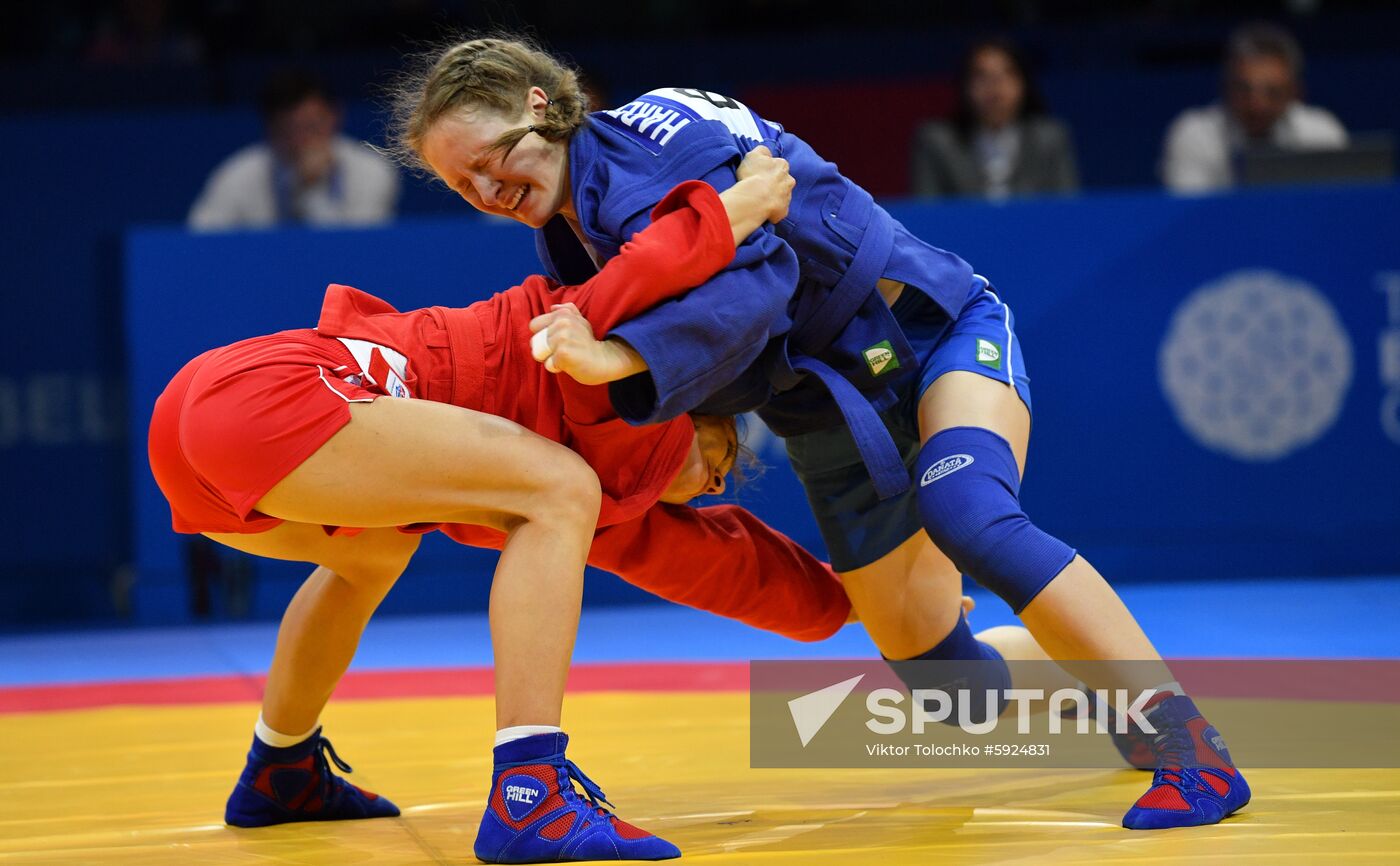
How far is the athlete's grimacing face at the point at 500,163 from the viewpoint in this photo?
104 inches

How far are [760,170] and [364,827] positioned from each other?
1.26m

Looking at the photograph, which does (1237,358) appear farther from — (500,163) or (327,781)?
(327,781)

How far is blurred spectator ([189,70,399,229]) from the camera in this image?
6141mm

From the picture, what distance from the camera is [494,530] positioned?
2.73 meters

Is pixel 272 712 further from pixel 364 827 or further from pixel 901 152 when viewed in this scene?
pixel 901 152

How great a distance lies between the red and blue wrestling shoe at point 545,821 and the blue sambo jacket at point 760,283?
519mm

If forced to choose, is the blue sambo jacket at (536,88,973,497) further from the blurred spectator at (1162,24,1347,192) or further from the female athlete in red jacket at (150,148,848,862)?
the blurred spectator at (1162,24,1347,192)

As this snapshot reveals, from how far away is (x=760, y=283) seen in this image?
2590 millimetres

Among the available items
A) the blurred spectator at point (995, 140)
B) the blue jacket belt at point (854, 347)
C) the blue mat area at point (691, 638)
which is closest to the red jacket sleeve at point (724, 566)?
the blue jacket belt at point (854, 347)

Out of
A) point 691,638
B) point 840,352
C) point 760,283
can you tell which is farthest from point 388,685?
point 760,283

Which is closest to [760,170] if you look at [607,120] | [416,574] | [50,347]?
[607,120]

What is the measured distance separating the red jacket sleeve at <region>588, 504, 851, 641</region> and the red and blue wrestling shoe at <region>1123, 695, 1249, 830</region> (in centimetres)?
73

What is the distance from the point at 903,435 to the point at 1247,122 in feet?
12.5

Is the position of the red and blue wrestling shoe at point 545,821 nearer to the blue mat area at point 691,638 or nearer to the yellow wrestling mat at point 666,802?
the yellow wrestling mat at point 666,802
